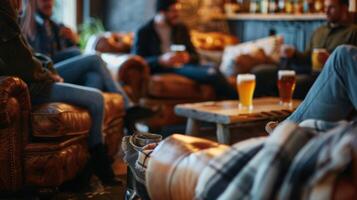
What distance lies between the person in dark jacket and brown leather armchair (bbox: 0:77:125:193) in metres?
0.12

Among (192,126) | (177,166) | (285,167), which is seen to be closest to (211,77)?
(192,126)

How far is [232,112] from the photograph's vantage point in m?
2.99

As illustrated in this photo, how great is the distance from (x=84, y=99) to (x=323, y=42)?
1826mm

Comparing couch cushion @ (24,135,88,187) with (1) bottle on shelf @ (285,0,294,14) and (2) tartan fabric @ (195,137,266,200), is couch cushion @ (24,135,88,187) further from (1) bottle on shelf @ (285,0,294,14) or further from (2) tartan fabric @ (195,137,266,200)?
(1) bottle on shelf @ (285,0,294,14)

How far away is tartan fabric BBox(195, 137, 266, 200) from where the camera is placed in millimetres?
1466

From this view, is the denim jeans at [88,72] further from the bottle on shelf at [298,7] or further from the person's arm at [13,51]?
the bottle on shelf at [298,7]

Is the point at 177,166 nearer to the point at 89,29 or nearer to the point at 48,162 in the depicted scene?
the point at 48,162

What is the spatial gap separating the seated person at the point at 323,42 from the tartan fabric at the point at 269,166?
7.38 feet

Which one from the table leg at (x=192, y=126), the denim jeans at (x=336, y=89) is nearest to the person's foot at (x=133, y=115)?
the table leg at (x=192, y=126)

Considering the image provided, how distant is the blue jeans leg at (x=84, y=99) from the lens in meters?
2.80

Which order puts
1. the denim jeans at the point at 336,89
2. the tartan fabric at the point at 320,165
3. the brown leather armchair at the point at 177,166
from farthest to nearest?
the denim jeans at the point at 336,89, the brown leather armchair at the point at 177,166, the tartan fabric at the point at 320,165

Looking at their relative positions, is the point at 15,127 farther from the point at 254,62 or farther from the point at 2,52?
the point at 254,62

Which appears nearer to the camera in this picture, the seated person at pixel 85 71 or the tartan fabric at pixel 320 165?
the tartan fabric at pixel 320 165

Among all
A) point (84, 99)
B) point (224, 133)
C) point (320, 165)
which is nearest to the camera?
point (320, 165)
